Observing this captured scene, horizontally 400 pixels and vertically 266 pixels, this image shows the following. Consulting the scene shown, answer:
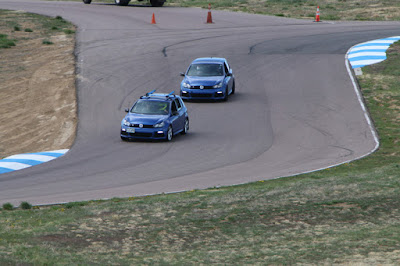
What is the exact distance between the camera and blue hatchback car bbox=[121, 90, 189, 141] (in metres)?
23.0

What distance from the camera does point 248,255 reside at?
10.4m

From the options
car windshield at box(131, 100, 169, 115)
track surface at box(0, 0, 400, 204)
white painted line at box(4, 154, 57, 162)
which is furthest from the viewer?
car windshield at box(131, 100, 169, 115)

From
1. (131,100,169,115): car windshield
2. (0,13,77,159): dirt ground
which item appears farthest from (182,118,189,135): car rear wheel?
(0,13,77,159): dirt ground

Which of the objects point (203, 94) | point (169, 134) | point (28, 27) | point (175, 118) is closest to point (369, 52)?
point (203, 94)

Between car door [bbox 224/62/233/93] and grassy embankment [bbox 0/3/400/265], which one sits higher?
grassy embankment [bbox 0/3/400/265]

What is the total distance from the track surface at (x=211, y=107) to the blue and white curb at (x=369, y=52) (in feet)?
2.39

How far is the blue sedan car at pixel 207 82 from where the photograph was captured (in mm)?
29375

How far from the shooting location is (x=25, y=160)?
20906 millimetres

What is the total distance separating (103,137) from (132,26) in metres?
24.8

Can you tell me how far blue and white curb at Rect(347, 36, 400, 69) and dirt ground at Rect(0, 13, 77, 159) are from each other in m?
15.1

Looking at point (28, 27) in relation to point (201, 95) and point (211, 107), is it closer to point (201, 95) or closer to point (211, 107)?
point (201, 95)

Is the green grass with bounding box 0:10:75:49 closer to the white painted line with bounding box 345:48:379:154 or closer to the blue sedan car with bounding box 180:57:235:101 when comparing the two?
the blue sedan car with bounding box 180:57:235:101

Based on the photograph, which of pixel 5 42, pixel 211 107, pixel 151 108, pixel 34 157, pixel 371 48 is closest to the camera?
pixel 34 157

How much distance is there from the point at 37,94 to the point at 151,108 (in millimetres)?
8601
